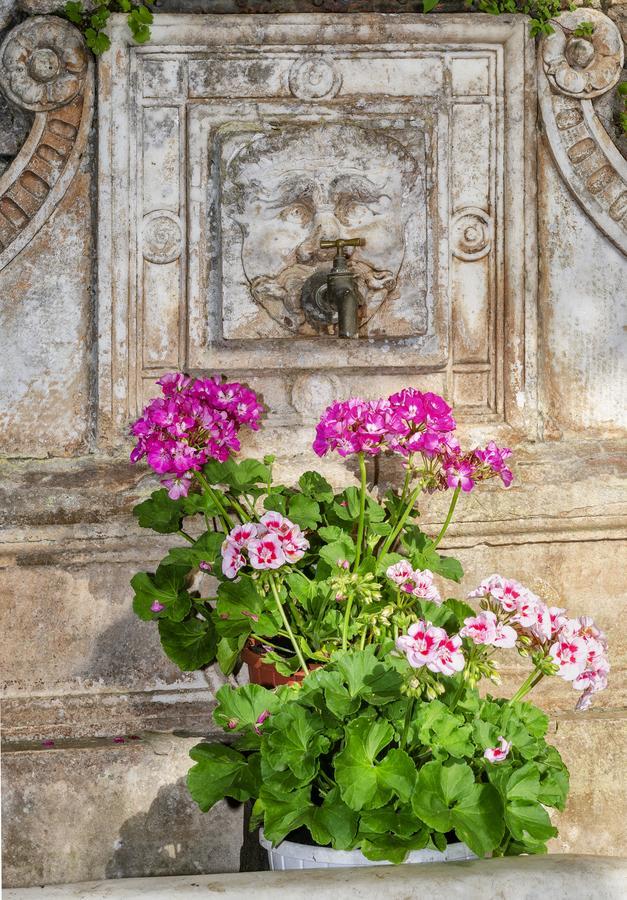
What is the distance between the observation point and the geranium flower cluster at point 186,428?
2160 millimetres

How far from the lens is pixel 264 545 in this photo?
6.41 ft

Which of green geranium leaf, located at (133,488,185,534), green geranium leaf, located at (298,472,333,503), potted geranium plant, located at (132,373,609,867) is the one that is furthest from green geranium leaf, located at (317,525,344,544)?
green geranium leaf, located at (133,488,185,534)

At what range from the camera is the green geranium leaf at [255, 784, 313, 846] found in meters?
1.75

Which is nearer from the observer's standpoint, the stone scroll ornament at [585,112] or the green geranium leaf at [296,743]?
the green geranium leaf at [296,743]

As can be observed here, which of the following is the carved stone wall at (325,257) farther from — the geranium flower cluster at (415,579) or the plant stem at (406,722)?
the plant stem at (406,722)

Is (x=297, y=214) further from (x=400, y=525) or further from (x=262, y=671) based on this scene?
(x=262, y=671)

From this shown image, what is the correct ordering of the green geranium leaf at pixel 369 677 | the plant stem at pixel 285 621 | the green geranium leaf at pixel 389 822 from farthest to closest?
the plant stem at pixel 285 621 < the green geranium leaf at pixel 369 677 < the green geranium leaf at pixel 389 822

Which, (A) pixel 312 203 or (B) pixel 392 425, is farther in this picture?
(A) pixel 312 203

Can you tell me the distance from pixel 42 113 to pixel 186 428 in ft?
3.57

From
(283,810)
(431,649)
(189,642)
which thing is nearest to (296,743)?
(283,810)

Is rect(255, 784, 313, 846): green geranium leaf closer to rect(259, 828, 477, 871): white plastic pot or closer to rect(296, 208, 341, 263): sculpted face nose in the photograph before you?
rect(259, 828, 477, 871): white plastic pot

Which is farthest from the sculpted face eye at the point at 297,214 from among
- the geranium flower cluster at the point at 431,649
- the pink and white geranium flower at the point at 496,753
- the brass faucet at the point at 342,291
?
the pink and white geranium flower at the point at 496,753

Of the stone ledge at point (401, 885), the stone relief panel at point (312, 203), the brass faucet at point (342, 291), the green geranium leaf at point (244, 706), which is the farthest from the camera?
the stone relief panel at point (312, 203)

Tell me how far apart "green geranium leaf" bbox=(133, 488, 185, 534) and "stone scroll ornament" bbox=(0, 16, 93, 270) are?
0.86 m
